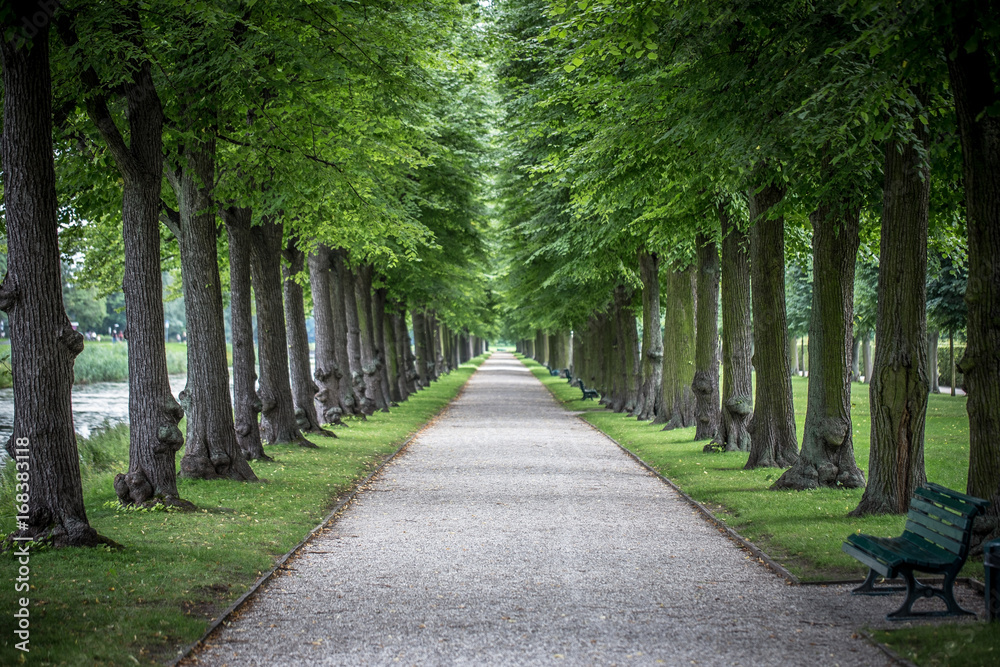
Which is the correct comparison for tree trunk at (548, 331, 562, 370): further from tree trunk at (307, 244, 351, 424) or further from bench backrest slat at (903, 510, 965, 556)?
bench backrest slat at (903, 510, 965, 556)

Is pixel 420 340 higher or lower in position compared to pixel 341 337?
lower

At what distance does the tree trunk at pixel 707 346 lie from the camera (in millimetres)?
20281

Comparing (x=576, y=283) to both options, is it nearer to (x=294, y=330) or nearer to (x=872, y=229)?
(x=294, y=330)

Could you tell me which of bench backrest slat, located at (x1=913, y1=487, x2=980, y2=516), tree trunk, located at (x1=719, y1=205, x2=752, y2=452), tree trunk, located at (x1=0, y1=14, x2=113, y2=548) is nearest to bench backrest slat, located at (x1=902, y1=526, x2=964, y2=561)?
bench backrest slat, located at (x1=913, y1=487, x2=980, y2=516)

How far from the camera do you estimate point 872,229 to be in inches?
644

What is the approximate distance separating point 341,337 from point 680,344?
9314 millimetres

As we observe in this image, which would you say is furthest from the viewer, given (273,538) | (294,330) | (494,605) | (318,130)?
(294,330)

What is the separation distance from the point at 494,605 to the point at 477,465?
973 cm

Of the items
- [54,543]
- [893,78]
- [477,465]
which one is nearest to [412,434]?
[477,465]

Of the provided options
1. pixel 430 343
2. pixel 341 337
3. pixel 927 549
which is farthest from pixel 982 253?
pixel 430 343

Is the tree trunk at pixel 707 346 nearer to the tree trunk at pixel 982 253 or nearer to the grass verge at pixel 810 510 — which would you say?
the grass verge at pixel 810 510

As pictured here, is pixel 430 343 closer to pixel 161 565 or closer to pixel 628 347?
pixel 628 347

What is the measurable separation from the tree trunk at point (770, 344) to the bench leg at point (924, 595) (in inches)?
310

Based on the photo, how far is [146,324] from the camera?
11.4 metres
